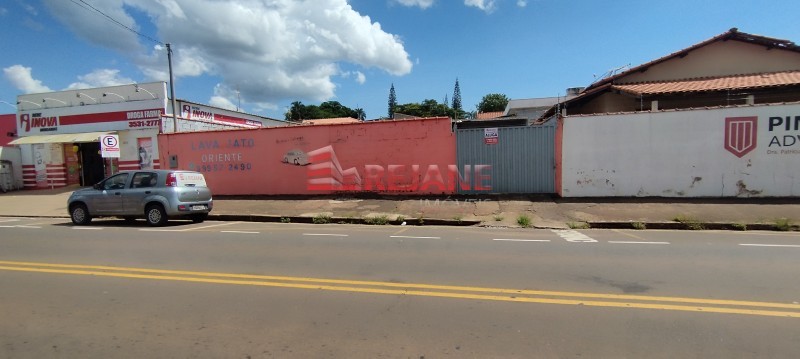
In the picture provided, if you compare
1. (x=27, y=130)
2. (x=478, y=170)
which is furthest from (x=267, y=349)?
(x=27, y=130)

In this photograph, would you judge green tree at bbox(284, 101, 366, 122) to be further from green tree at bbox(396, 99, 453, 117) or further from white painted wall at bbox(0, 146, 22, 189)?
white painted wall at bbox(0, 146, 22, 189)

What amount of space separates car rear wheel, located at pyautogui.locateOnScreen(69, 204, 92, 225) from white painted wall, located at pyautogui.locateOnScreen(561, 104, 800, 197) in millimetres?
13807

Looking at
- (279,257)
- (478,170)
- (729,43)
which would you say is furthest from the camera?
(729,43)

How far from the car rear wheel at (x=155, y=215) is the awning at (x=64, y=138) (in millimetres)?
11831

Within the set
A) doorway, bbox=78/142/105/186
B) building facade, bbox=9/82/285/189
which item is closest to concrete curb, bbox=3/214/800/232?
building facade, bbox=9/82/285/189

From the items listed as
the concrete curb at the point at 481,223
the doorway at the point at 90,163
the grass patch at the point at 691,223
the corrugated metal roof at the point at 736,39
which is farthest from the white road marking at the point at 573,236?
the doorway at the point at 90,163

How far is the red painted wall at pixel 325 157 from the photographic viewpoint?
1384 centimetres

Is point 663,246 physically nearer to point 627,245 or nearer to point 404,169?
point 627,245

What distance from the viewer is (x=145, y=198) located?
34.8 ft

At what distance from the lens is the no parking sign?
14.7m

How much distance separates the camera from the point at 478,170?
13.5 meters

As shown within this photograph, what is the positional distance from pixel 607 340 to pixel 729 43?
20.9m

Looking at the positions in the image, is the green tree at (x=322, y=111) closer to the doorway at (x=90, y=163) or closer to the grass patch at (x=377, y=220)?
the doorway at (x=90, y=163)

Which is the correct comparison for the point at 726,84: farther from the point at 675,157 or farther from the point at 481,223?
the point at 481,223
